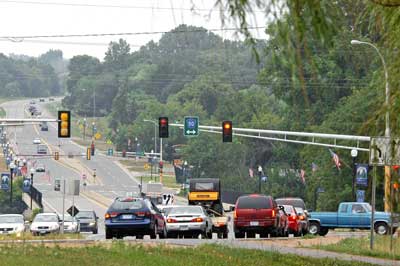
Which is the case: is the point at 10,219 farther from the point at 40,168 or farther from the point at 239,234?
the point at 40,168

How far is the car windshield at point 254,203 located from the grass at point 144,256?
46.7ft

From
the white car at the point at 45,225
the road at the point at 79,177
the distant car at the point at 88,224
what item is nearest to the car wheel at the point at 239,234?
the white car at the point at 45,225

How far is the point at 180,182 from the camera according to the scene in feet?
454

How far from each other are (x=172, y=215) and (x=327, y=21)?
96.7 feet

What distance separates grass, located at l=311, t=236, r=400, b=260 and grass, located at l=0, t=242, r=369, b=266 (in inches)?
165

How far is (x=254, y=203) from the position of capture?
4312cm

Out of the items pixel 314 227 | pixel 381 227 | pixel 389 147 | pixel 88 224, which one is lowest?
pixel 88 224

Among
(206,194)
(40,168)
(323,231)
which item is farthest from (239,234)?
(40,168)

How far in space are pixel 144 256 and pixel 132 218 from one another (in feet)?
43.0

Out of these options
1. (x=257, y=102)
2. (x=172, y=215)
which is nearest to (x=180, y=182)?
(x=257, y=102)

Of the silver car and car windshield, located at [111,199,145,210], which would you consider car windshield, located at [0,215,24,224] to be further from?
car windshield, located at [111,199,145,210]

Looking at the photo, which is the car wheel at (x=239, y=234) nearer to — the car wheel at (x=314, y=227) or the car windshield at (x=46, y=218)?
the car wheel at (x=314, y=227)

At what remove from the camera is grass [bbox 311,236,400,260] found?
30.6 m

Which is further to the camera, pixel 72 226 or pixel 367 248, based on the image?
pixel 72 226
